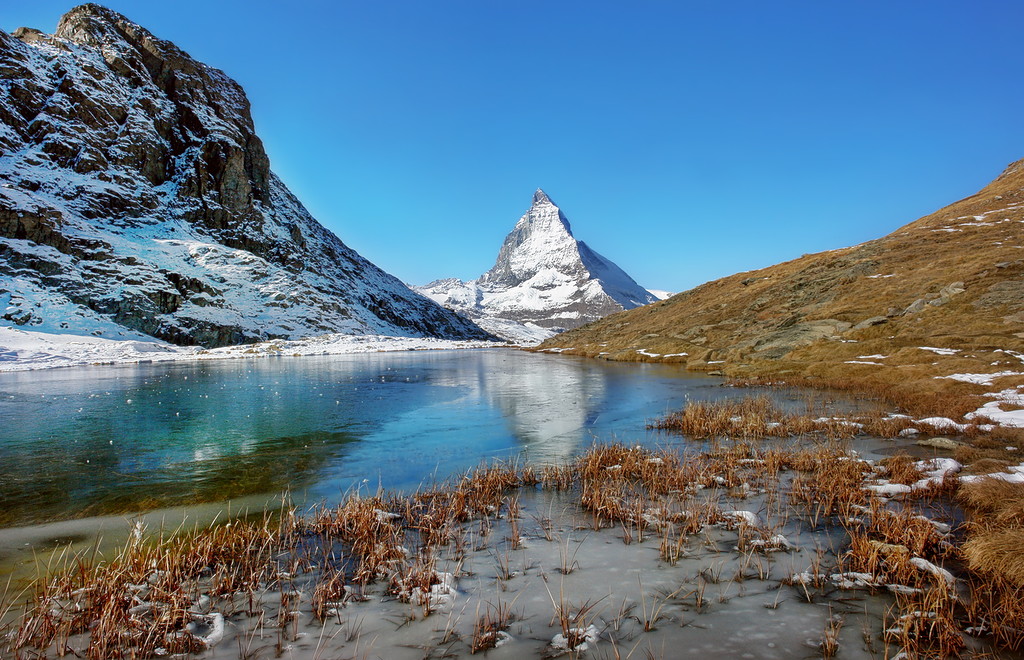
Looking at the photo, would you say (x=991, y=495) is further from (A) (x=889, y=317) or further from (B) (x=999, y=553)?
(A) (x=889, y=317)

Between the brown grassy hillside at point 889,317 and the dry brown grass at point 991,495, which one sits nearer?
the dry brown grass at point 991,495

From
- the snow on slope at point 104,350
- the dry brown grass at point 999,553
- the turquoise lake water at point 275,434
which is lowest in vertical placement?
the turquoise lake water at point 275,434

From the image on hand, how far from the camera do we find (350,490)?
11.1 meters

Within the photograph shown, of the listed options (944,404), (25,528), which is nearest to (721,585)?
(25,528)

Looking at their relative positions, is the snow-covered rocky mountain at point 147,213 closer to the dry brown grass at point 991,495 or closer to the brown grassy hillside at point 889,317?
the brown grassy hillside at point 889,317

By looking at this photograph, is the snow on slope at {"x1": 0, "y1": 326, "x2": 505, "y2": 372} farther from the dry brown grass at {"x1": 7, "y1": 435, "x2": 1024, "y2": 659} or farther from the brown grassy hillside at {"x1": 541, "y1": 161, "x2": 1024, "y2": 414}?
the dry brown grass at {"x1": 7, "y1": 435, "x2": 1024, "y2": 659}

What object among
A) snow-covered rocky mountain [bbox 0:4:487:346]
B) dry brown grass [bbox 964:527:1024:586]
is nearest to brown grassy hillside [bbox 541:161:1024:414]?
dry brown grass [bbox 964:527:1024:586]

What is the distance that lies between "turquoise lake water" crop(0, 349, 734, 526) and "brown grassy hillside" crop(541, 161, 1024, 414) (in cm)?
742

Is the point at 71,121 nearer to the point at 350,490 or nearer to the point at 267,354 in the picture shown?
the point at 267,354

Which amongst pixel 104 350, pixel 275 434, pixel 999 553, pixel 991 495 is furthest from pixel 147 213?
pixel 999 553

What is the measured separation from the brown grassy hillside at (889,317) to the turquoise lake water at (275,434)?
742 centimetres

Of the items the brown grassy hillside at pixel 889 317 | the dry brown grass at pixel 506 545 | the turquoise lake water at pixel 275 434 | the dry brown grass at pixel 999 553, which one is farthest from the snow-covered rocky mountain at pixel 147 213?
the dry brown grass at pixel 999 553

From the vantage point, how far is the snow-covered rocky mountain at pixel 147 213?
299 ft

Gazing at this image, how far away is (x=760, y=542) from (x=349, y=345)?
102993 mm
